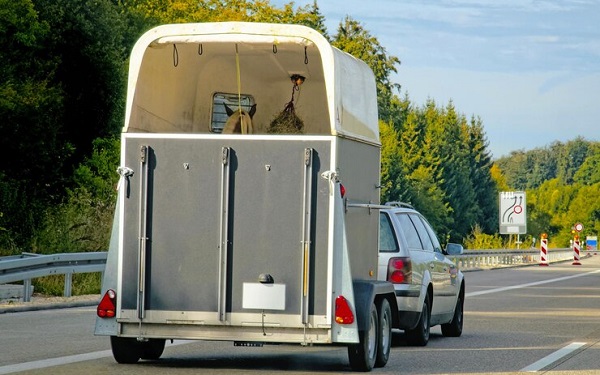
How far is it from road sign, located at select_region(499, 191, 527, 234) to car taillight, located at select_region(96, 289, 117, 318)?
61058mm

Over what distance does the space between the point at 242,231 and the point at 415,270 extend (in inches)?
169

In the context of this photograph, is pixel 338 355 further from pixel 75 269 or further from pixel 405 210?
pixel 75 269

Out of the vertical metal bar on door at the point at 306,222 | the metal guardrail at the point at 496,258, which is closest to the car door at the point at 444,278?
the vertical metal bar on door at the point at 306,222

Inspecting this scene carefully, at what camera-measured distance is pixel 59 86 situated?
4788 cm

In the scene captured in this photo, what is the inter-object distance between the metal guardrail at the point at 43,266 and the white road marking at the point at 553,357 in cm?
916

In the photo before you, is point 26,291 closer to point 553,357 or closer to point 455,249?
point 455,249

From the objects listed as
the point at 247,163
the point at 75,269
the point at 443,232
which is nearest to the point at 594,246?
the point at 443,232

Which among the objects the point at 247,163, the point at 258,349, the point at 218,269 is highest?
the point at 247,163

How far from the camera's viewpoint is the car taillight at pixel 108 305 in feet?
38.4

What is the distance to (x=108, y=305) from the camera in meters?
11.7

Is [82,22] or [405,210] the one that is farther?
[82,22]

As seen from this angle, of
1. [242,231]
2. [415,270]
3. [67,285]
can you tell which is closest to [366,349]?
[242,231]

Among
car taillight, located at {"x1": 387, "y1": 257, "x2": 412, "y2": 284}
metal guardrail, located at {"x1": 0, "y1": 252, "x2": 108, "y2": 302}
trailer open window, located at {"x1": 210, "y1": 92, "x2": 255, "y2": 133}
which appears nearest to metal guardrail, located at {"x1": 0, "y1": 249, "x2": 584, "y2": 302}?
metal guardrail, located at {"x1": 0, "y1": 252, "x2": 108, "y2": 302}

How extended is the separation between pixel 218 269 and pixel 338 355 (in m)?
3.12
